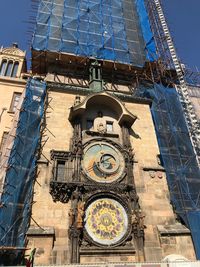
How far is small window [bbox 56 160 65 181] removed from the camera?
1387cm

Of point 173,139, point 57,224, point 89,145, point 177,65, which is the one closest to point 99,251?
point 57,224

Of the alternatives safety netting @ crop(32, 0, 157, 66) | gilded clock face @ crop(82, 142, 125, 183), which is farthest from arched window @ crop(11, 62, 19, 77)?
gilded clock face @ crop(82, 142, 125, 183)

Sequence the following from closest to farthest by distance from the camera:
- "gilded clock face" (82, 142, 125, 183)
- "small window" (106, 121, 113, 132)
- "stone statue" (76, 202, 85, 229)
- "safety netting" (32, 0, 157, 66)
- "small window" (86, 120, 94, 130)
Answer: "stone statue" (76, 202, 85, 229), "gilded clock face" (82, 142, 125, 183), "small window" (86, 120, 94, 130), "small window" (106, 121, 113, 132), "safety netting" (32, 0, 157, 66)

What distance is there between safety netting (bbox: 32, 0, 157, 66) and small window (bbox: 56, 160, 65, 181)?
12.0 metres

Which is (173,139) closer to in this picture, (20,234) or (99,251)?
(99,251)

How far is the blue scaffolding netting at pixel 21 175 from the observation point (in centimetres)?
1145

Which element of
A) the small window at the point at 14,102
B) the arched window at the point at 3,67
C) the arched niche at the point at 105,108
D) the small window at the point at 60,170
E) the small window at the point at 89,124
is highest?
the arched window at the point at 3,67

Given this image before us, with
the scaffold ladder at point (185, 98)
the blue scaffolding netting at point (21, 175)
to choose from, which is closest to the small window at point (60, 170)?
the blue scaffolding netting at point (21, 175)

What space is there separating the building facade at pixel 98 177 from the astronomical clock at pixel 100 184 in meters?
0.05

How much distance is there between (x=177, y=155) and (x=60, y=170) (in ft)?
24.8

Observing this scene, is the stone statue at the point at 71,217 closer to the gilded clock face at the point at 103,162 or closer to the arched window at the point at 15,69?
the gilded clock face at the point at 103,162

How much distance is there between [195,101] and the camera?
2284 centimetres

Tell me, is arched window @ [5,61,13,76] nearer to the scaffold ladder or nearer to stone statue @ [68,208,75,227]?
the scaffold ladder

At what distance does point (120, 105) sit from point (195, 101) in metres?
9.04
